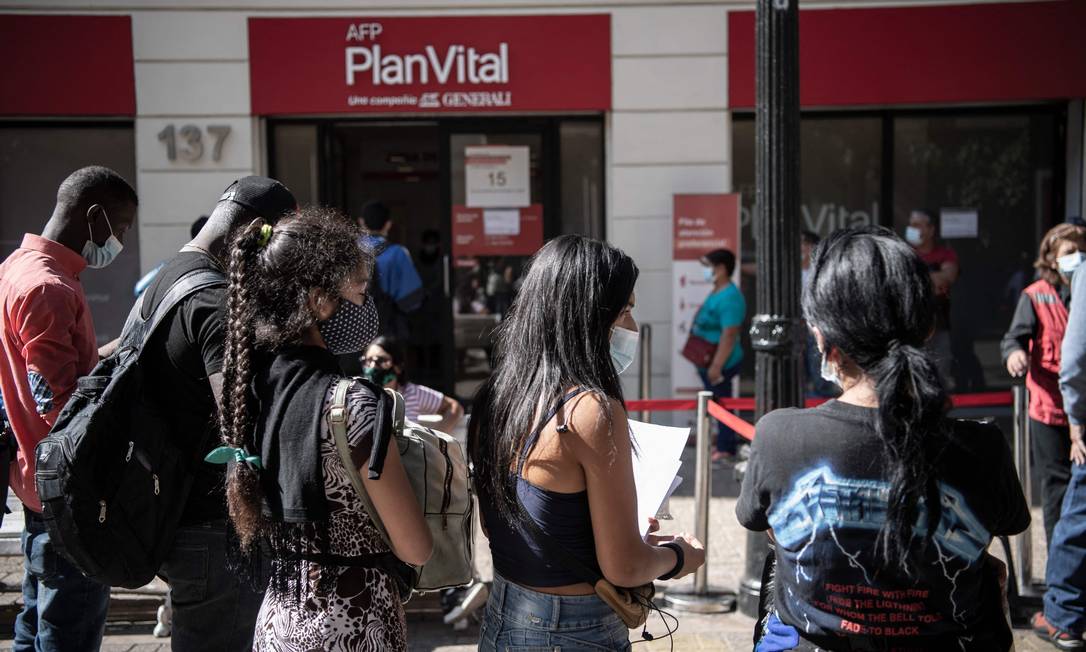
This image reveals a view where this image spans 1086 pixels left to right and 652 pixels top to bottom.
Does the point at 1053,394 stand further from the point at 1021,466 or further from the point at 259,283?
the point at 259,283

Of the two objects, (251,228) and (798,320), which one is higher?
(251,228)

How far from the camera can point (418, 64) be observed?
8805mm

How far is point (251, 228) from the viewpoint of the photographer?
2.34 meters

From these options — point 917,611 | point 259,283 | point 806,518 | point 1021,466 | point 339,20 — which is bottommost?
point 1021,466

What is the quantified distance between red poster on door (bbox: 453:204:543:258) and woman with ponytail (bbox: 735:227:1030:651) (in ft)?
24.2

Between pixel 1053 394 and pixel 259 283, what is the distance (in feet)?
13.4

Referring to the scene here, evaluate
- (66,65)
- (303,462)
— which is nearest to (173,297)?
(303,462)

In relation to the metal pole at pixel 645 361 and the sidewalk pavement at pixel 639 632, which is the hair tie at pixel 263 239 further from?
the metal pole at pixel 645 361

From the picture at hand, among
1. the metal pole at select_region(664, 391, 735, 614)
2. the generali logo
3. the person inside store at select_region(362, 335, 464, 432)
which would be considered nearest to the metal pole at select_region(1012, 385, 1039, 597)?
the metal pole at select_region(664, 391, 735, 614)

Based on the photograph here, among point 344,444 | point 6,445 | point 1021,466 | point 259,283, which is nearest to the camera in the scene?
point 344,444

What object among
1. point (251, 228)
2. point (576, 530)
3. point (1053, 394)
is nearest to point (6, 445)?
point (251, 228)

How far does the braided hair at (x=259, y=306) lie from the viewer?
224 centimetres

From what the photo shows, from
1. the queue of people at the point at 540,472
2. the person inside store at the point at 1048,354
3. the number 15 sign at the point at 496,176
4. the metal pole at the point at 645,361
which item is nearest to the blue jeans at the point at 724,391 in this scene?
the metal pole at the point at 645,361

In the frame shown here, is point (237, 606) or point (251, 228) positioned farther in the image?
point (237, 606)
